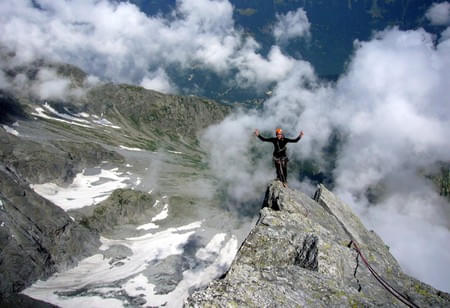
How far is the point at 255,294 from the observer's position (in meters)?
13.6

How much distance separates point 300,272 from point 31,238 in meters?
164

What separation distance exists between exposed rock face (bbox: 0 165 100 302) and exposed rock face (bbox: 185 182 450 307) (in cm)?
14385

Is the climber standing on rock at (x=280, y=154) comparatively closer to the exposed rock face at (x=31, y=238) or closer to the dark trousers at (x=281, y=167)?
the dark trousers at (x=281, y=167)

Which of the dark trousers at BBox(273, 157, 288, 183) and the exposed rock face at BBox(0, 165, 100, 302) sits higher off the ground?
the dark trousers at BBox(273, 157, 288, 183)

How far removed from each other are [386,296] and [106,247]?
194 m

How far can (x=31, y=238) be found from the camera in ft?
494

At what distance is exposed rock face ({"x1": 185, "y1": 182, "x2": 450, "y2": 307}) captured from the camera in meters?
13.7

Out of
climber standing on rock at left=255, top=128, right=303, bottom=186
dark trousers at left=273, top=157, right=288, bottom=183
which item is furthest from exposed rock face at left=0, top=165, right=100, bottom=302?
climber standing on rock at left=255, top=128, right=303, bottom=186

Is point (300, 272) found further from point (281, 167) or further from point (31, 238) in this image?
point (31, 238)

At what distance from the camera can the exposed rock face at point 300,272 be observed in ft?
44.9

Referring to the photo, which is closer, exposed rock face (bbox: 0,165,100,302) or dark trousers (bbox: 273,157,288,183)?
dark trousers (bbox: 273,157,288,183)

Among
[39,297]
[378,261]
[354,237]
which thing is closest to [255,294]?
[378,261]

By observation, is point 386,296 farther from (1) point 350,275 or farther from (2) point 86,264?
(2) point 86,264

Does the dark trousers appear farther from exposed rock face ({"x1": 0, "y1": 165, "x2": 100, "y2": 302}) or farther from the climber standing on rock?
exposed rock face ({"x1": 0, "y1": 165, "x2": 100, "y2": 302})
